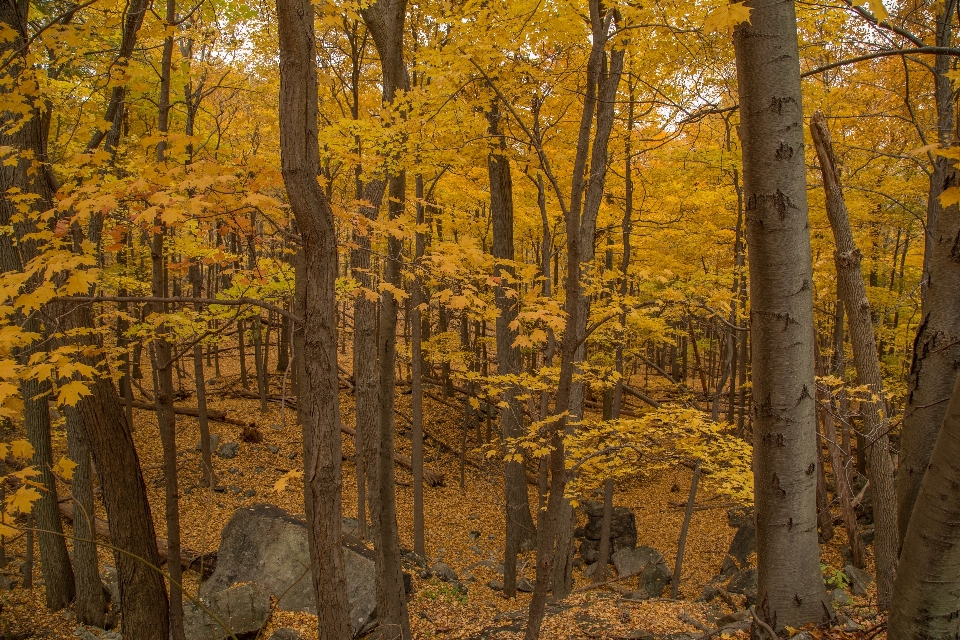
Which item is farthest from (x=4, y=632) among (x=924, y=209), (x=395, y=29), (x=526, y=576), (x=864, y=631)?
(x=924, y=209)

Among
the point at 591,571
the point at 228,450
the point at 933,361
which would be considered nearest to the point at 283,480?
the point at 933,361

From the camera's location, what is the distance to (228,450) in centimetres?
1329

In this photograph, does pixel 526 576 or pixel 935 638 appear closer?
pixel 935 638

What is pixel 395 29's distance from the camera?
571 cm

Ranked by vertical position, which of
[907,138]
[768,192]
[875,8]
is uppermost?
[907,138]

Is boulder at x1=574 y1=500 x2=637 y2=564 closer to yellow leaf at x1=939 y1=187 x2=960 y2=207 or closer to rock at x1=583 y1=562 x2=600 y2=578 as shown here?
rock at x1=583 y1=562 x2=600 y2=578

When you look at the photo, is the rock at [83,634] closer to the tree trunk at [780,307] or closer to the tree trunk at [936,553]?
the tree trunk at [780,307]

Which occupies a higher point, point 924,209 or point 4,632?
point 924,209

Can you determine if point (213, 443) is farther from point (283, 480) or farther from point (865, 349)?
point (865, 349)

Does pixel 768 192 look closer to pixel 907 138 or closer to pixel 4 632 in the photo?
pixel 907 138

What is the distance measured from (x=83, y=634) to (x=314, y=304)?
671 cm

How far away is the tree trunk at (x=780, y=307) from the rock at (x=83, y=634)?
763cm

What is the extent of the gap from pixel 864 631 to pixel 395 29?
6160 millimetres

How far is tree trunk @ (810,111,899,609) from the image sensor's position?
418 centimetres
